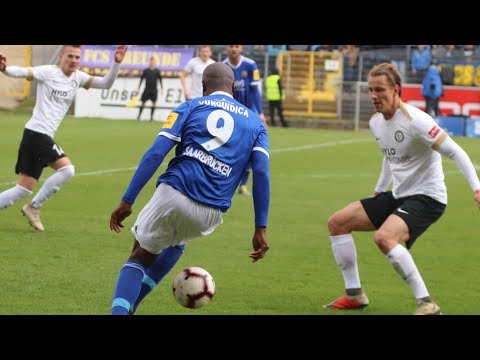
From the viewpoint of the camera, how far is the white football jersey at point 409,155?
334 inches

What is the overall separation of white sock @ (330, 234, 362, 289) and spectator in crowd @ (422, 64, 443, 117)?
83.7 feet

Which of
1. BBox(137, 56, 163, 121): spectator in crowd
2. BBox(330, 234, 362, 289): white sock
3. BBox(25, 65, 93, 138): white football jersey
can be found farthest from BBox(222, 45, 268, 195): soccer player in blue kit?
BBox(137, 56, 163, 121): spectator in crowd

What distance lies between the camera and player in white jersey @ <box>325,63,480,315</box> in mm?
8344

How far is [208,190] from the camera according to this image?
7.61m

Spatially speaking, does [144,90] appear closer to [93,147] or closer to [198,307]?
[93,147]

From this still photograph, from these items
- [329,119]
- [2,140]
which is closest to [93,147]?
[2,140]

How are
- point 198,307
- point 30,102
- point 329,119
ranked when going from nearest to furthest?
point 198,307 < point 329,119 < point 30,102

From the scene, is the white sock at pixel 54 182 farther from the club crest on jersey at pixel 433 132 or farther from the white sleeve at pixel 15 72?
the club crest on jersey at pixel 433 132

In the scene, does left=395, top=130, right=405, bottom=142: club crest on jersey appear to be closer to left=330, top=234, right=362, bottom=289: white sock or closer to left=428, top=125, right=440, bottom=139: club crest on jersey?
left=428, top=125, right=440, bottom=139: club crest on jersey

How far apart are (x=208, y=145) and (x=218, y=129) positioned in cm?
14

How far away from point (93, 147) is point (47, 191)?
483 inches

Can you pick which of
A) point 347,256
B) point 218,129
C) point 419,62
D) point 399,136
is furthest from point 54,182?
point 419,62

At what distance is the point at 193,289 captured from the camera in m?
8.03
